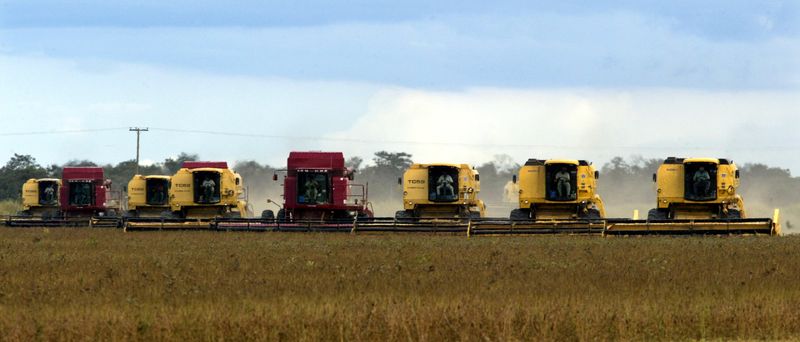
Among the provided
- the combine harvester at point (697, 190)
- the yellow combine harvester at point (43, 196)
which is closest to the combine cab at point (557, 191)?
the combine harvester at point (697, 190)

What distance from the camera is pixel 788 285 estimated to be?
2164 centimetres

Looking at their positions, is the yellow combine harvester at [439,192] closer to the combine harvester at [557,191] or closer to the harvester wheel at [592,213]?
the combine harvester at [557,191]

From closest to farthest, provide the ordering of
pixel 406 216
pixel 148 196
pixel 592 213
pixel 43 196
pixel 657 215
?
pixel 657 215
pixel 592 213
pixel 406 216
pixel 148 196
pixel 43 196

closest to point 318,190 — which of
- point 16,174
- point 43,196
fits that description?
point 43,196

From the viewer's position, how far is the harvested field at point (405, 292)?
51.9 ft

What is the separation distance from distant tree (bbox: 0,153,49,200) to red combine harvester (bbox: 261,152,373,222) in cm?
8063

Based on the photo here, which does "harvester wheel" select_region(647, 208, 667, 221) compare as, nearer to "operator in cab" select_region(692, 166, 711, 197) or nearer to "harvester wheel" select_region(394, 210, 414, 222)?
"operator in cab" select_region(692, 166, 711, 197)

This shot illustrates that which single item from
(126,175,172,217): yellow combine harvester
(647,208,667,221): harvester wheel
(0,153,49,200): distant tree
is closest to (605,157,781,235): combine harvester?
(647,208,667,221): harvester wheel

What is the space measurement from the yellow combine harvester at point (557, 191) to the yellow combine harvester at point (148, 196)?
1903 centimetres

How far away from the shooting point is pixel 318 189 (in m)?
49.9

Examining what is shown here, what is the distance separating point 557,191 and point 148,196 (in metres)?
21.0

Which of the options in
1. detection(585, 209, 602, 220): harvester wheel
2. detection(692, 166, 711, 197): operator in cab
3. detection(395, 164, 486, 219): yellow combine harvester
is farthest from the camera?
detection(395, 164, 486, 219): yellow combine harvester

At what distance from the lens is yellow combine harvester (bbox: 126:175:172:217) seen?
191ft

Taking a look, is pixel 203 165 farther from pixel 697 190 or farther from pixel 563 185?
pixel 697 190
